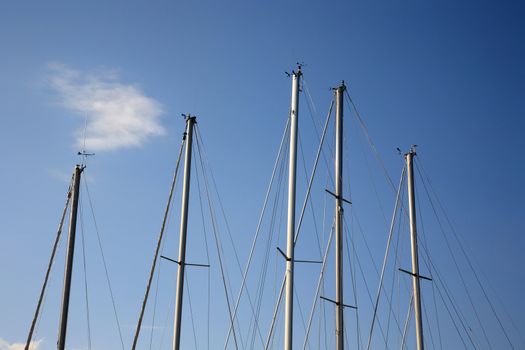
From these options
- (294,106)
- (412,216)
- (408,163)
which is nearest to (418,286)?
(412,216)

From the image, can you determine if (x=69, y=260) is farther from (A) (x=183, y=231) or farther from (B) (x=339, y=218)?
(B) (x=339, y=218)

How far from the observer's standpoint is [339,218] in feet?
121

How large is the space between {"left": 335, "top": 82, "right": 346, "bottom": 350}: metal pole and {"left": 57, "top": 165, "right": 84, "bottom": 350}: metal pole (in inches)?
570

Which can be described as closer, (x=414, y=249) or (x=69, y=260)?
(x=69, y=260)

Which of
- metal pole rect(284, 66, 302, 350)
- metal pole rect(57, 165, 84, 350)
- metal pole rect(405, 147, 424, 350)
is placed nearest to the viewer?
metal pole rect(284, 66, 302, 350)

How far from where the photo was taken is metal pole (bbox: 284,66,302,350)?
31077 millimetres

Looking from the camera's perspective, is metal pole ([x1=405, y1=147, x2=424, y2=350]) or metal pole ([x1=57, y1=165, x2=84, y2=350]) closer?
metal pole ([x1=57, y1=165, x2=84, y2=350])

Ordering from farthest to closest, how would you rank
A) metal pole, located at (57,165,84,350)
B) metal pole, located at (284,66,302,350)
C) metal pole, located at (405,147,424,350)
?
metal pole, located at (405,147,424,350), metal pole, located at (57,165,84,350), metal pole, located at (284,66,302,350)

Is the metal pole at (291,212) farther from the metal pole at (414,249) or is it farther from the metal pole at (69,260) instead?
the metal pole at (414,249)

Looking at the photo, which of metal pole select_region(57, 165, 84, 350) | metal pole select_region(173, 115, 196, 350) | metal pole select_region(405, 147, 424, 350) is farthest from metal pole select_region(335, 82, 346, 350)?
metal pole select_region(57, 165, 84, 350)

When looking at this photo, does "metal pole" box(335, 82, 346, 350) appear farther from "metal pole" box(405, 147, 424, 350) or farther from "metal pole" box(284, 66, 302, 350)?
"metal pole" box(405, 147, 424, 350)

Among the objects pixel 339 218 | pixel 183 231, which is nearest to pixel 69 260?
pixel 183 231

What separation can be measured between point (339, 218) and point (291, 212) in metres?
4.62

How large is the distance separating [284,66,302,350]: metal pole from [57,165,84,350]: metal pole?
39.3 feet
